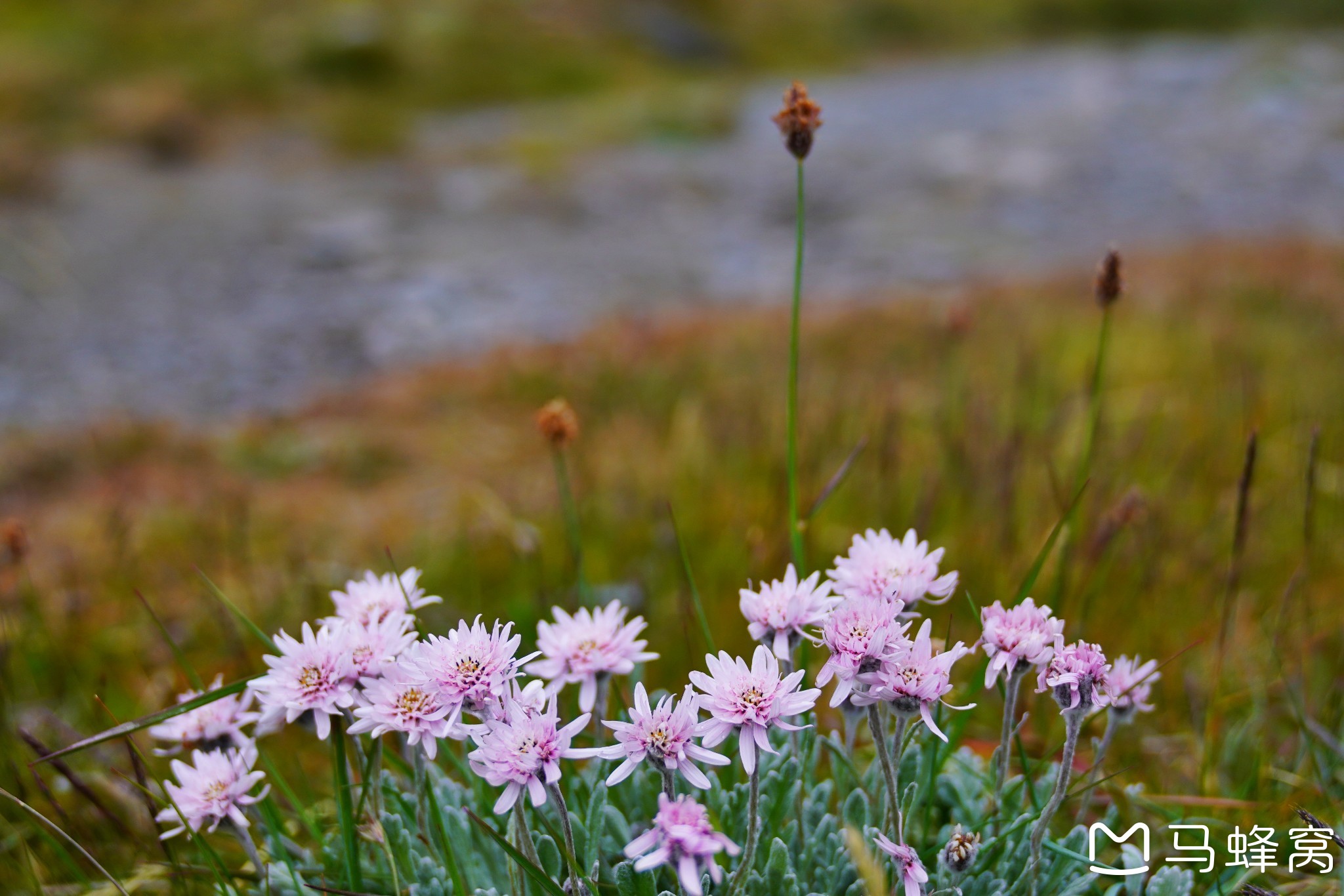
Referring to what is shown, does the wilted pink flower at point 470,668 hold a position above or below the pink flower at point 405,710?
above

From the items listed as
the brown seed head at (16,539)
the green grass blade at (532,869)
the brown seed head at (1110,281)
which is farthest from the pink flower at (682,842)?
the brown seed head at (16,539)

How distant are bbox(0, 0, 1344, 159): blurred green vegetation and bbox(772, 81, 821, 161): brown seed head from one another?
46.9 feet

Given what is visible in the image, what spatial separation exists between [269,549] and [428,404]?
1984 millimetres

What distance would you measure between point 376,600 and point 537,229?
1137cm

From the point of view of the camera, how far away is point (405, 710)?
1.22m

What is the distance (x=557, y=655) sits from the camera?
1.43m

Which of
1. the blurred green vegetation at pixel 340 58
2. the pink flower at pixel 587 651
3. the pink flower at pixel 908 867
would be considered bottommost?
the pink flower at pixel 908 867

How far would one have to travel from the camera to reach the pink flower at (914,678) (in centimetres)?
117

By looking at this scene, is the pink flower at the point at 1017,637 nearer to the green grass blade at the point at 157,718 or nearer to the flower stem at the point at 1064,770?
the flower stem at the point at 1064,770

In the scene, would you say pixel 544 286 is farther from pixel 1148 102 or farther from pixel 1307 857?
pixel 1148 102

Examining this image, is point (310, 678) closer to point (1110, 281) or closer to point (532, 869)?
point (532, 869)

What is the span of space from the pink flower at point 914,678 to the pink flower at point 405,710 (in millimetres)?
491

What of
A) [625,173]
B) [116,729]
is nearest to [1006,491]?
[116,729]

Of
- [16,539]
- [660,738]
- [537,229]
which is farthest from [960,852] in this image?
[537,229]
